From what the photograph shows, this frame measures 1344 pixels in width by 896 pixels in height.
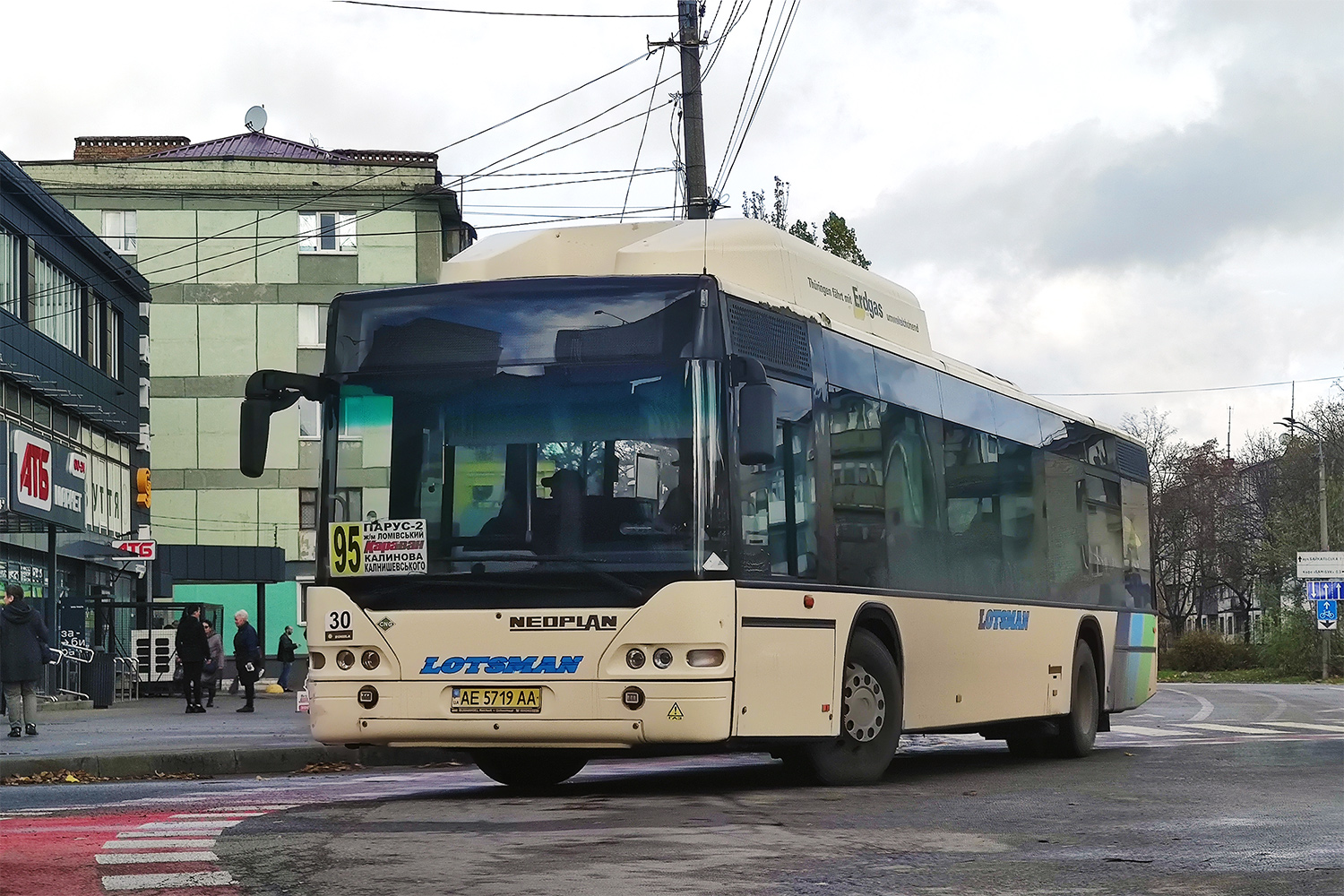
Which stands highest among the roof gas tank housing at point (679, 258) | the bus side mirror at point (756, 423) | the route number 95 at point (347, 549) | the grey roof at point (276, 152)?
the grey roof at point (276, 152)

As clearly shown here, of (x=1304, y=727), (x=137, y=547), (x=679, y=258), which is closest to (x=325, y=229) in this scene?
(x=137, y=547)

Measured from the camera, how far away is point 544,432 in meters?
11.6

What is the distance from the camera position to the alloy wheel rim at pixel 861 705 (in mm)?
12906

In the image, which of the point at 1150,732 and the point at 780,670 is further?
the point at 1150,732

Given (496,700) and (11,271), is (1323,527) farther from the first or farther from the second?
Result: (496,700)

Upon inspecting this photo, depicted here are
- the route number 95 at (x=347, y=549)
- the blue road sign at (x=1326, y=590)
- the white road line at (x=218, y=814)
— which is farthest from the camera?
the blue road sign at (x=1326, y=590)

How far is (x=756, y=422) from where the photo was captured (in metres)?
11.5

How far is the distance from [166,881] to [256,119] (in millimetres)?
63256

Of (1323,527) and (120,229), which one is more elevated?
(120,229)

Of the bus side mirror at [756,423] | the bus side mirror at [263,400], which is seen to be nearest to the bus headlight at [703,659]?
the bus side mirror at [756,423]

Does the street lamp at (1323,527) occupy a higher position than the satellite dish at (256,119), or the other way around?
the satellite dish at (256,119)

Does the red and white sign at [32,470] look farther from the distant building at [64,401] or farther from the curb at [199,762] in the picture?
the curb at [199,762]

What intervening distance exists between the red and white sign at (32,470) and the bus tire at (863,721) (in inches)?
891

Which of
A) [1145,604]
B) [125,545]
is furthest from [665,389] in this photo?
[125,545]
